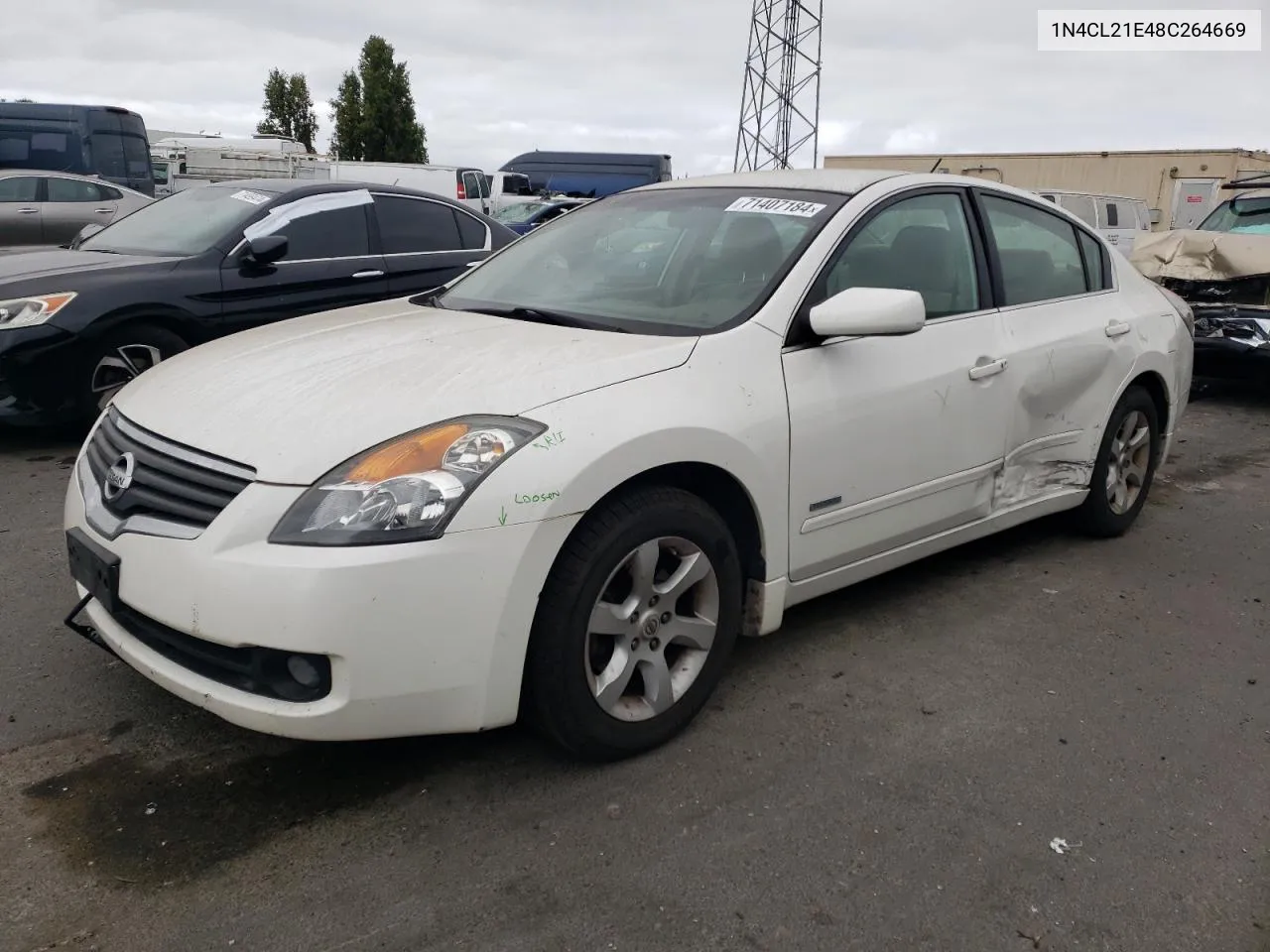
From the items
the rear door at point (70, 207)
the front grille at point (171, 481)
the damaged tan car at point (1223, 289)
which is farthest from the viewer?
the rear door at point (70, 207)

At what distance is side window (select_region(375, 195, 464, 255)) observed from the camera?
6852 mm

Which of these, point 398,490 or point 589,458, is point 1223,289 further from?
point 398,490

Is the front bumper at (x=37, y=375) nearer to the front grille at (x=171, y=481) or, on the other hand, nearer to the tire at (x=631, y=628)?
the front grille at (x=171, y=481)

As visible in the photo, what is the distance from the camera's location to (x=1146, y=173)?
2059 cm

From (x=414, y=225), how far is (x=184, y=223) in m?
1.40

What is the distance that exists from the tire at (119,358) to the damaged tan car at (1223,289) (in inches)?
286

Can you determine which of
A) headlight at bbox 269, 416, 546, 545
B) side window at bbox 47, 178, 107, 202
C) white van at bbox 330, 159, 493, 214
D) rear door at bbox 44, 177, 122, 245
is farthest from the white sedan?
white van at bbox 330, 159, 493, 214

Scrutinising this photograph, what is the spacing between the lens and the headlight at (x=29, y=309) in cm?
541

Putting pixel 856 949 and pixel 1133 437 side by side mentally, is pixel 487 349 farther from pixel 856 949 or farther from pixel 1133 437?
pixel 1133 437

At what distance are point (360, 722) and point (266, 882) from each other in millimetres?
375

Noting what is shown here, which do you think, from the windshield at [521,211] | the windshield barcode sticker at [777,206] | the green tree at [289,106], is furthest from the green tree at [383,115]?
the windshield barcode sticker at [777,206]

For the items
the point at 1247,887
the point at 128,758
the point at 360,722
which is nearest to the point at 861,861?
the point at 1247,887

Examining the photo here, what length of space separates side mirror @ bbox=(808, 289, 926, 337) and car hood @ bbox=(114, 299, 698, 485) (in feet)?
1.31

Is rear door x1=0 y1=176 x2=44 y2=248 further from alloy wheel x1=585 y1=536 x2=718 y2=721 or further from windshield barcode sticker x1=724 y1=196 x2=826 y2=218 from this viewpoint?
alloy wheel x1=585 y1=536 x2=718 y2=721
